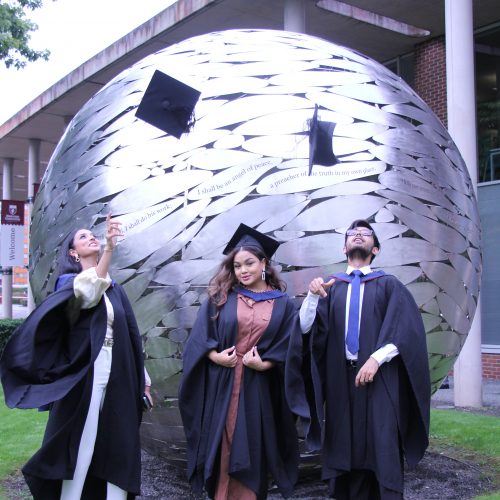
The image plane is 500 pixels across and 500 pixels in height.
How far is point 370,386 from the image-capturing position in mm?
3543

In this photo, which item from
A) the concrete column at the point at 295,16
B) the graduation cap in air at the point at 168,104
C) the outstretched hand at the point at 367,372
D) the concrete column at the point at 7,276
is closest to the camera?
the outstretched hand at the point at 367,372

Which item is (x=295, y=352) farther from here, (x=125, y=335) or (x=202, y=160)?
(x=202, y=160)

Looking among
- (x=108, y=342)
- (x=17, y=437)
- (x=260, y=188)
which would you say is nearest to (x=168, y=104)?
(x=260, y=188)

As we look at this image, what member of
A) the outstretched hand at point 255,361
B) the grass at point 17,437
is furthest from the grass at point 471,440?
the grass at point 17,437

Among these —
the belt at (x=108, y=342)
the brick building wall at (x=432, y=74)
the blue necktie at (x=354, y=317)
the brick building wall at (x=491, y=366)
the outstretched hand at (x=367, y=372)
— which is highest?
the brick building wall at (x=432, y=74)

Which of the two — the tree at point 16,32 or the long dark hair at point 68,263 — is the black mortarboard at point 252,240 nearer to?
the long dark hair at point 68,263

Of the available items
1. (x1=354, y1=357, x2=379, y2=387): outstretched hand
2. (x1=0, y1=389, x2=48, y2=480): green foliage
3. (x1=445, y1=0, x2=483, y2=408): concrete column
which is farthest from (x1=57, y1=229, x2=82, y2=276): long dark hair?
(x1=445, y1=0, x2=483, y2=408): concrete column

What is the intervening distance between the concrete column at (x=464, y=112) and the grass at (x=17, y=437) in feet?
16.2

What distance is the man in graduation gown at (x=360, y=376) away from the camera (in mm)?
3484


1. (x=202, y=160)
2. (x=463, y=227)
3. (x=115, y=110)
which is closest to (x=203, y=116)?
(x=202, y=160)

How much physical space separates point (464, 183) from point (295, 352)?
6.19 ft

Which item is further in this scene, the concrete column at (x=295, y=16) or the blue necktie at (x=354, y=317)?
the concrete column at (x=295, y=16)

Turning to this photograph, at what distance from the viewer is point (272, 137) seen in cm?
A: 392

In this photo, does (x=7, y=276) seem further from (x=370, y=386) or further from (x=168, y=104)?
(x=370, y=386)
